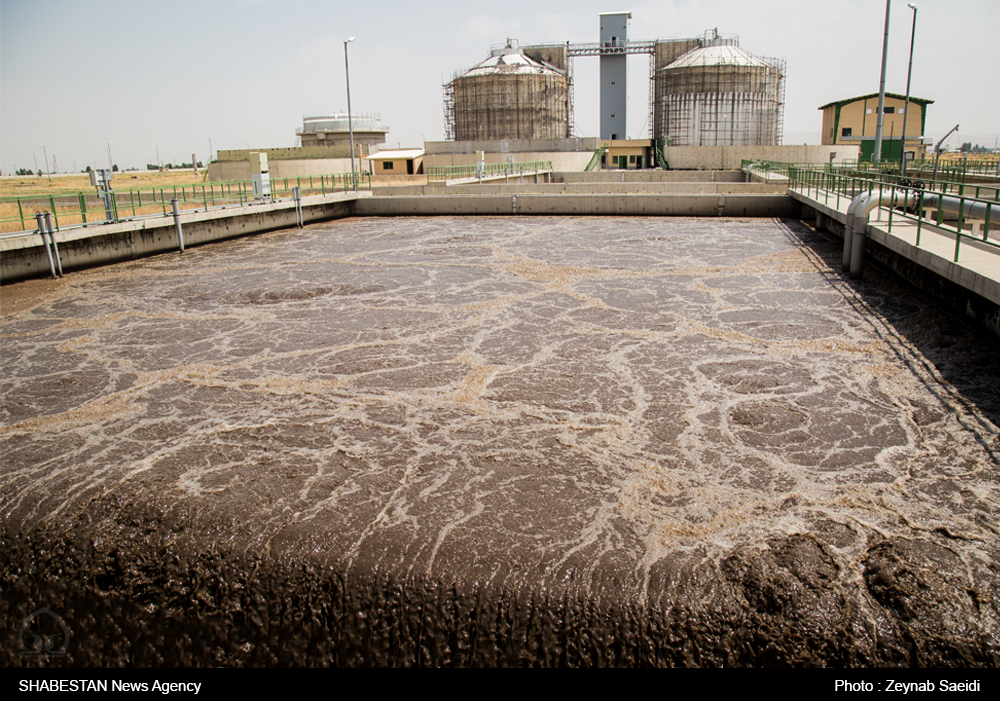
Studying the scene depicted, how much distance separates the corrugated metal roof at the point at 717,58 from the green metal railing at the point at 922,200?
36.0 meters

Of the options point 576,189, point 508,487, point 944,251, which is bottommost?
point 508,487

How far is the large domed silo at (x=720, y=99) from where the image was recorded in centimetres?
6053

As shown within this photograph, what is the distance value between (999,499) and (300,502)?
6.24 meters

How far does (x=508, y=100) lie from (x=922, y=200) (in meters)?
53.1

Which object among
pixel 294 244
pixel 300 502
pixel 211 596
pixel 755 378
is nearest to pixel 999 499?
pixel 755 378

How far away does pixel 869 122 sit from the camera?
64938 millimetres

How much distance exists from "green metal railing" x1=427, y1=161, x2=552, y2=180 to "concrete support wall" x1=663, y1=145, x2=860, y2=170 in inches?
440

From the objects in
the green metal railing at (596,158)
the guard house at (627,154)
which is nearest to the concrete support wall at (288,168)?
the green metal railing at (596,158)

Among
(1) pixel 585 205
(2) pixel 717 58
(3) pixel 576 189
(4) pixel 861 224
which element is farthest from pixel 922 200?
(2) pixel 717 58

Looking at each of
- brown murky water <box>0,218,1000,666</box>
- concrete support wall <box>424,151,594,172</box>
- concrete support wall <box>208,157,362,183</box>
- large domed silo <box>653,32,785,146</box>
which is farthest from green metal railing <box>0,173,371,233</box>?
large domed silo <box>653,32,785,146</box>

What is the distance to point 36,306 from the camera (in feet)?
47.9

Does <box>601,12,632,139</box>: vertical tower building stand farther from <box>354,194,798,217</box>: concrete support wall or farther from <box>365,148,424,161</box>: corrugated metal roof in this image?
<box>354,194,798,217</box>: concrete support wall

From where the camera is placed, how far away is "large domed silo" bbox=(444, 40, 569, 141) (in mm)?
62500

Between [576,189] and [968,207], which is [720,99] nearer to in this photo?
[576,189]
